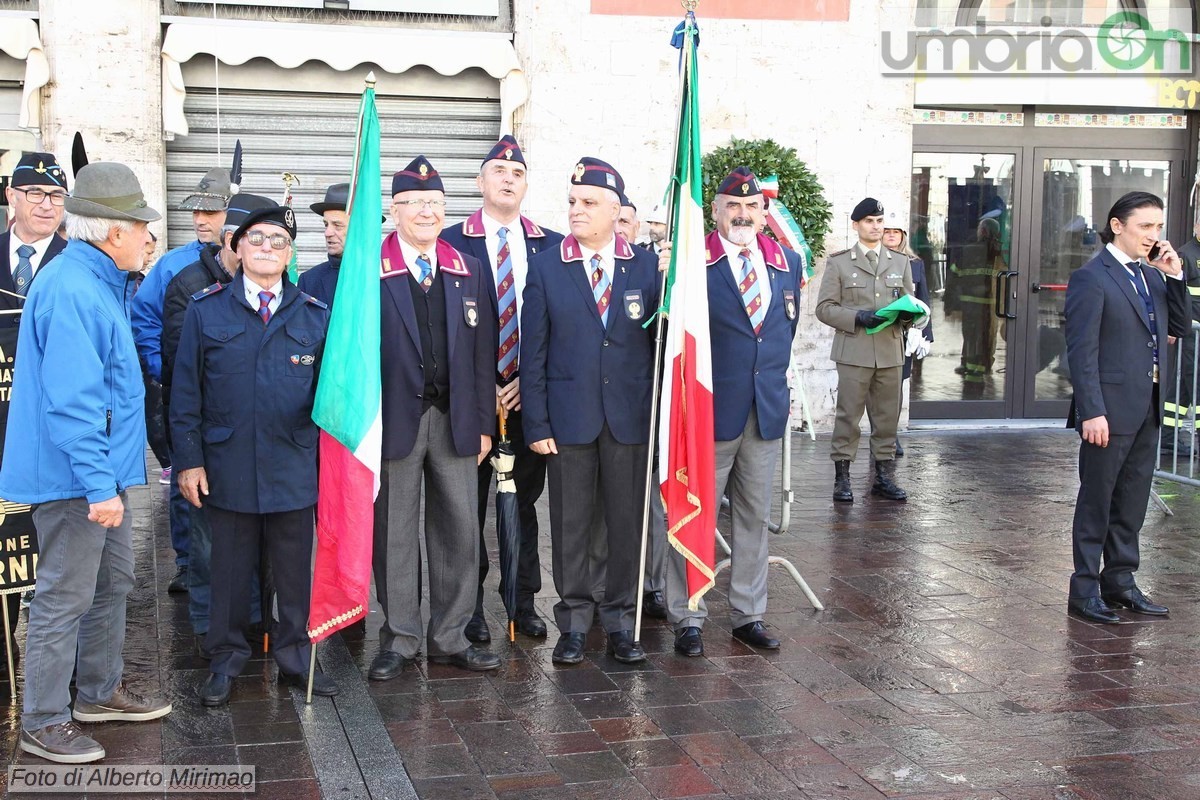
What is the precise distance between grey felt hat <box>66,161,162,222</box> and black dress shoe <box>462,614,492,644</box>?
232cm

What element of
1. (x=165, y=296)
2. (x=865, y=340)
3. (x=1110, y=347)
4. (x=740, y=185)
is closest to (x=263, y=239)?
(x=165, y=296)

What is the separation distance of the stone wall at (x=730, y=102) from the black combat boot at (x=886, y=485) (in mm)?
2949

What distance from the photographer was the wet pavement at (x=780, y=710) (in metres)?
4.40

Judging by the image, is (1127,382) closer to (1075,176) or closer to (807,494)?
(807,494)

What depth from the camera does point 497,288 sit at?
19.7ft

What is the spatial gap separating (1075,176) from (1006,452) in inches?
132

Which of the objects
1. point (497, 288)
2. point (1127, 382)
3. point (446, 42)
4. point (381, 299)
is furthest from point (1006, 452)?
point (381, 299)

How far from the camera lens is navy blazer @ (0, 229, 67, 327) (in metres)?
5.16

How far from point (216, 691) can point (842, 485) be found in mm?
5325

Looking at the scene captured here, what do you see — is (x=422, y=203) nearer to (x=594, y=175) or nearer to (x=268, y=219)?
(x=268, y=219)

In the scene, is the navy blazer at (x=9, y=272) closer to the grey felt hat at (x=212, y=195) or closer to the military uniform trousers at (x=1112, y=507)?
the grey felt hat at (x=212, y=195)

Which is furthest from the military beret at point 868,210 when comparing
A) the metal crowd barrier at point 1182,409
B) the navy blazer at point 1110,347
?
the navy blazer at point 1110,347

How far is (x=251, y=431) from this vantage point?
5137mm

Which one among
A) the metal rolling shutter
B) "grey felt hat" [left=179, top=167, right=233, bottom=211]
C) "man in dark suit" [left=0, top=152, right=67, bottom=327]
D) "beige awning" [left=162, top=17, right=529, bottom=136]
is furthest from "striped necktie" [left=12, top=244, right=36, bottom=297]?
the metal rolling shutter
